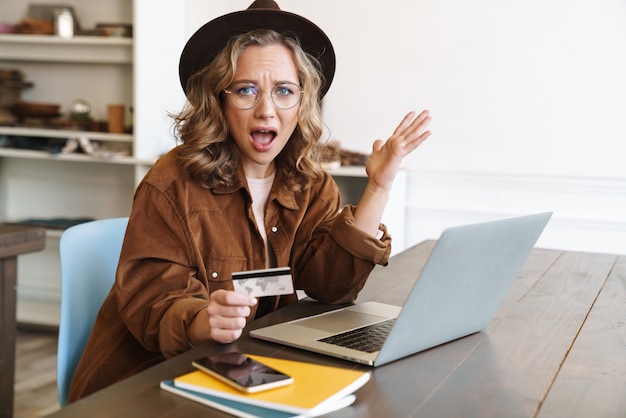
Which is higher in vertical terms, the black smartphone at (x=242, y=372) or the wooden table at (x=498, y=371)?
the black smartphone at (x=242, y=372)

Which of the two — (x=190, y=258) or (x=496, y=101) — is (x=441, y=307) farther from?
(x=496, y=101)

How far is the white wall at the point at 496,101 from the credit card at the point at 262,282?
8.73 feet

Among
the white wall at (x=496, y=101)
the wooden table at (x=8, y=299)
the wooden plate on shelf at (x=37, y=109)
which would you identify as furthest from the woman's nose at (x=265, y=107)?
the wooden plate on shelf at (x=37, y=109)

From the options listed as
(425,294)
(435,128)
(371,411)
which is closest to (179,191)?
(425,294)

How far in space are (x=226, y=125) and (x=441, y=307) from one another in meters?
0.71

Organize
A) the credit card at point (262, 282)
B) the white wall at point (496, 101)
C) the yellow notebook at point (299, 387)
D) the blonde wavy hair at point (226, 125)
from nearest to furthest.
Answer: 1. the yellow notebook at point (299, 387)
2. the credit card at point (262, 282)
3. the blonde wavy hair at point (226, 125)
4. the white wall at point (496, 101)

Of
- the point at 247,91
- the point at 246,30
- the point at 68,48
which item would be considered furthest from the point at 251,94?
the point at 68,48

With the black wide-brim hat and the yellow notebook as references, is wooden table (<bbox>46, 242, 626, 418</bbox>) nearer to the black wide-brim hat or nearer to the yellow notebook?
the yellow notebook

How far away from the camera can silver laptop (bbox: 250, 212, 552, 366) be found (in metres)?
1.14

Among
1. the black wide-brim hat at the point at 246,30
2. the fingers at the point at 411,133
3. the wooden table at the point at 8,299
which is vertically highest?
the black wide-brim hat at the point at 246,30

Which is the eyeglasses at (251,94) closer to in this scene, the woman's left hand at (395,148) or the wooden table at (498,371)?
the woman's left hand at (395,148)

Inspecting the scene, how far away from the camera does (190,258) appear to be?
1.51 m

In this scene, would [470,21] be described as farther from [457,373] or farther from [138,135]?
[457,373]

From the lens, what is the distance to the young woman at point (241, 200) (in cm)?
147
